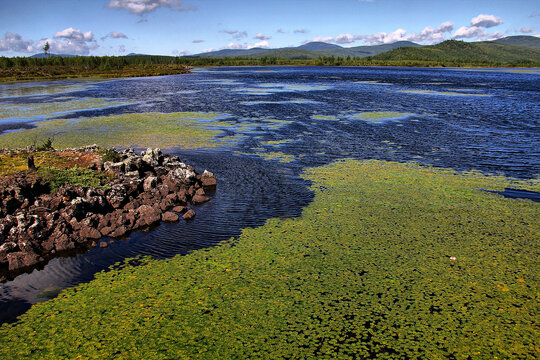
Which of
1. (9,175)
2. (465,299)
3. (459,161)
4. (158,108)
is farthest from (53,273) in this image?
(158,108)

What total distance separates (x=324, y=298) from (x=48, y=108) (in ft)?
143

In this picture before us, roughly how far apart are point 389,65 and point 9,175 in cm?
18738

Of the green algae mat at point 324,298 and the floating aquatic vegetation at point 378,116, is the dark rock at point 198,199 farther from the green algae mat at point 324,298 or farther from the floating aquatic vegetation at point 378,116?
the floating aquatic vegetation at point 378,116

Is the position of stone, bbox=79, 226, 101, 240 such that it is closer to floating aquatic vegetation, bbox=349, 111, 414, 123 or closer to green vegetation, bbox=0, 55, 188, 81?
floating aquatic vegetation, bbox=349, 111, 414, 123

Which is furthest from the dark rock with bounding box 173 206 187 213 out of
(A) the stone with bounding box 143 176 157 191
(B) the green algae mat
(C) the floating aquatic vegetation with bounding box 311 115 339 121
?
(C) the floating aquatic vegetation with bounding box 311 115 339 121

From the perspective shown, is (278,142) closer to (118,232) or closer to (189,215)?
(189,215)

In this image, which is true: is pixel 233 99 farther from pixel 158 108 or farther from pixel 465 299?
pixel 465 299

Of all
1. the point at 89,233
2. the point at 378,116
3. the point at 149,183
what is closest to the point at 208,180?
the point at 149,183

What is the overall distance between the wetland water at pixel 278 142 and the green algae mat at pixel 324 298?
1.32 metres

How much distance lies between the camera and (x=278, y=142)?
24922 millimetres

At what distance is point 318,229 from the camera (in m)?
12.6

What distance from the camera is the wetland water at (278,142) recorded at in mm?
11828

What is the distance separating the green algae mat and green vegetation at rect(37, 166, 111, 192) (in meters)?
5.84

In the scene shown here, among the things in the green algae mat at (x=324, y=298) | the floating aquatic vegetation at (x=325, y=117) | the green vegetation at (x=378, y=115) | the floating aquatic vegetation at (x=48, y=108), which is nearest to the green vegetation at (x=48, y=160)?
the green algae mat at (x=324, y=298)
